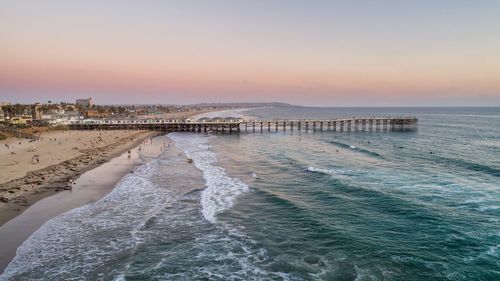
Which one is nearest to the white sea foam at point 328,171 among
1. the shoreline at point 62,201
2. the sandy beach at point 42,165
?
the shoreline at point 62,201

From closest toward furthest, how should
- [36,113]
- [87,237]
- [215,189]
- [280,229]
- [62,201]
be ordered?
[87,237], [280,229], [62,201], [215,189], [36,113]

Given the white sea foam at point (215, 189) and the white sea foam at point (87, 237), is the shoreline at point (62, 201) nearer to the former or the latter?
the white sea foam at point (87, 237)

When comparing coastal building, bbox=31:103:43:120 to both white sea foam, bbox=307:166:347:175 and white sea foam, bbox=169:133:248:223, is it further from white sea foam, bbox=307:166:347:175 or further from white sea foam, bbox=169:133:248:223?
white sea foam, bbox=307:166:347:175

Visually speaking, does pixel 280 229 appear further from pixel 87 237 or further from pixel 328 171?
pixel 328 171

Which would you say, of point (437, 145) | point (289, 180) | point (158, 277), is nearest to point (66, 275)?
point (158, 277)

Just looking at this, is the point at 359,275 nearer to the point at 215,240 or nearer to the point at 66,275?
the point at 215,240

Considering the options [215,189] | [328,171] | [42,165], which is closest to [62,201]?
[215,189]
